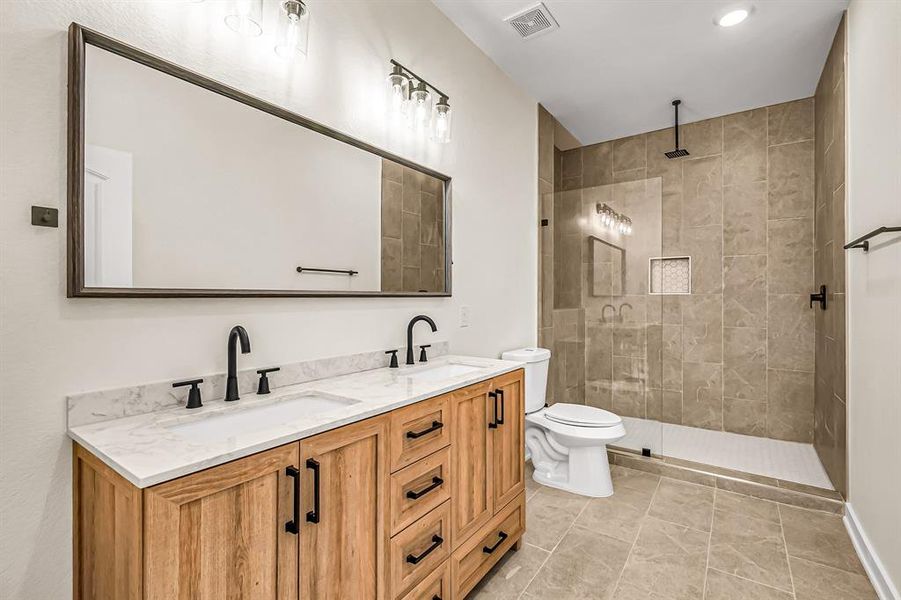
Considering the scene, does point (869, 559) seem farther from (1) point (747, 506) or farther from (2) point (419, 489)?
(2) point (419, 489)

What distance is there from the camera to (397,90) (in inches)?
77.3

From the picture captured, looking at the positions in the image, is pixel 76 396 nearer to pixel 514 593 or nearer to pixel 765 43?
pixel 514 593

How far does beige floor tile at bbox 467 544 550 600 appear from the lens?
173 centimetres

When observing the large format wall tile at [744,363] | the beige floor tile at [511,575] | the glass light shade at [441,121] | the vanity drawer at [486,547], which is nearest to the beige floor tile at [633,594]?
the beige floor tile at [511,575]

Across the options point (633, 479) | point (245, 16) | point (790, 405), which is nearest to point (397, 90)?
point (245, 16)

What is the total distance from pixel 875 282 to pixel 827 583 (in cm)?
124

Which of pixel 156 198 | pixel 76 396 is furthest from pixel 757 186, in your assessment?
pixel 76 396

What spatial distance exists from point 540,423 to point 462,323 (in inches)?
33.8

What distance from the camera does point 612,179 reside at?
3967mm

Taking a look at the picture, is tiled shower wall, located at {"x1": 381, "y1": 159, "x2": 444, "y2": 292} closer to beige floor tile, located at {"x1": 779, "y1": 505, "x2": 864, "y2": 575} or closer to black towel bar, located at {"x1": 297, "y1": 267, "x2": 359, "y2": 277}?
black towel bar, located at {"x1": 297, "y1": 267, "x2": 359, "y2": 277}

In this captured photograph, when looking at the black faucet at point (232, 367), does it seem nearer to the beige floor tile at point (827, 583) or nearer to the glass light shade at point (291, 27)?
the glass light shade at point (291, 27)

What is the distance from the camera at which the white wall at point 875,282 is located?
1.55 meters

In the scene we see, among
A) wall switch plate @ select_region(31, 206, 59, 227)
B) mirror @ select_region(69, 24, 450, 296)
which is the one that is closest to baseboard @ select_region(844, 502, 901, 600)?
mirror @ select_region(69, 24, 450, 296)

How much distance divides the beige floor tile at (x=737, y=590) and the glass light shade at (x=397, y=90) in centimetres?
240
